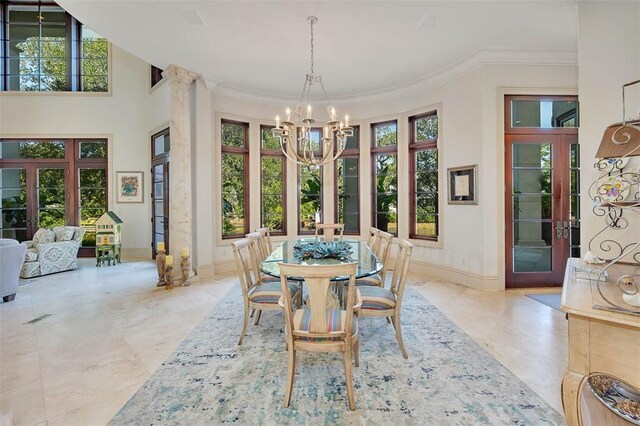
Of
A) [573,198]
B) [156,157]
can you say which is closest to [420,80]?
[573,198]

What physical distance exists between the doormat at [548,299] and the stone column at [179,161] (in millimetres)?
5244

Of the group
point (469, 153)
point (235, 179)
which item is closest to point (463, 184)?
point (469, 153)

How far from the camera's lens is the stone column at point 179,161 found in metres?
4.98

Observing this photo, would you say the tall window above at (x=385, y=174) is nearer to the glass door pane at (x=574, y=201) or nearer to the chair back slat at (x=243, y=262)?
the glass door pane at (x=574, y=201)

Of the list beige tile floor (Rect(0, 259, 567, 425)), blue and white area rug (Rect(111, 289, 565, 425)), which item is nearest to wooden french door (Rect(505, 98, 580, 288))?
beige tile floor (Rect(0, 259, 567, 425))

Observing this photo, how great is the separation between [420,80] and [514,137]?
181 cm

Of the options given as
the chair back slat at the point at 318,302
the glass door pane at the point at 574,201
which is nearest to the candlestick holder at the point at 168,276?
the chair back slat at the point at 318,302

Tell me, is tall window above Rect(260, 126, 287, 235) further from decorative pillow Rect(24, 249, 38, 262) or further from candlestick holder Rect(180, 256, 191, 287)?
decorative pillow Rect(24, 249, 38, 262)

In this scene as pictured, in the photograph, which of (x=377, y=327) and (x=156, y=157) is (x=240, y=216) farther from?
(x=377, y=327)

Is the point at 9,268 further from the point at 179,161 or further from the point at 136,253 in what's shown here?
the point at 136,253

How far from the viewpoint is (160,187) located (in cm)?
643

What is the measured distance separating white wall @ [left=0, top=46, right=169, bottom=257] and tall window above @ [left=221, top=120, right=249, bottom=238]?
2.53 meters

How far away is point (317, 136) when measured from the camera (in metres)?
6.51

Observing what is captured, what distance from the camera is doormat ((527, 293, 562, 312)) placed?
152 inches
